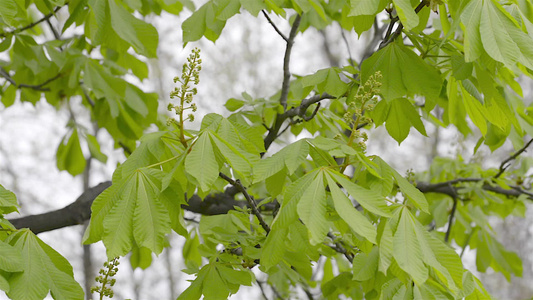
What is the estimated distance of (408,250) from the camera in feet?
3.43

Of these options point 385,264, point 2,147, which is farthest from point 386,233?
point 2,147

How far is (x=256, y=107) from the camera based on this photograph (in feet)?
7.06

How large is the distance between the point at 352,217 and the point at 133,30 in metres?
1.11

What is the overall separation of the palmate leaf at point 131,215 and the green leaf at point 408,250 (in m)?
0.45

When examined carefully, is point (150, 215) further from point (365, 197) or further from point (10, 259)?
point (365, 197)

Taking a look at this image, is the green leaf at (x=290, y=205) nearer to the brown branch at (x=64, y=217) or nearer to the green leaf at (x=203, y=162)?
the green leaf at (x=203, y=162)

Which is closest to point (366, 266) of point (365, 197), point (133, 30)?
point (365, 197)

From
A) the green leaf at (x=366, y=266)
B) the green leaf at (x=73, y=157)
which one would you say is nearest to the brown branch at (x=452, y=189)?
the green leaf at (x=366, y=266)

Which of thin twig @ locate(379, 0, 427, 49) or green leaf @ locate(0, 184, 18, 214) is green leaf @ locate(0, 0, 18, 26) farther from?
thin twig @ locate(379, 0, 427, 49)

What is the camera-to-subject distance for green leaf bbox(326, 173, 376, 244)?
976 mm

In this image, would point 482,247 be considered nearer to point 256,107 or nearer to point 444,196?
point 444,196

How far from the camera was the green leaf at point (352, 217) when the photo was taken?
976mm

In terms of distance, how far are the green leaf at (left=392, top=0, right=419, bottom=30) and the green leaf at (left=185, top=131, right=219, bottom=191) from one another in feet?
1.46

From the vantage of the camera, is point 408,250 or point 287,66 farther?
point 287,66
